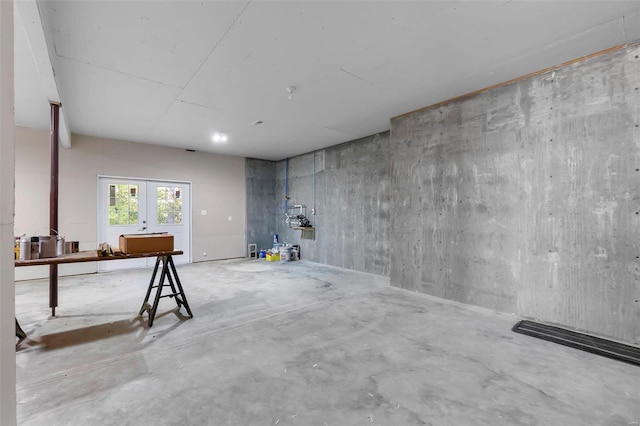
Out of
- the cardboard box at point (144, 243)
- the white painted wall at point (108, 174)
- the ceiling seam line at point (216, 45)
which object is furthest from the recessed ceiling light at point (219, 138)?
the cardboard box at point (144, 243)

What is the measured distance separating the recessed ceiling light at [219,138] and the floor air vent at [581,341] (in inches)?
224

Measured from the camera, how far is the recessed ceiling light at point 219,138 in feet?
18.5

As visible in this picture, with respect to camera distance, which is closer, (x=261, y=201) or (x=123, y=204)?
(x=123, y=204)

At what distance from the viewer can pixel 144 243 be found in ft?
10.6

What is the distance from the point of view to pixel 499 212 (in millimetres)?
3445

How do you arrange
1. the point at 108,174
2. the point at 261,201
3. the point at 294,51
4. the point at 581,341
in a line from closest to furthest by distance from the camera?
1. the point at 581,341
2. the point at 294,51
3. the point at 108,174
4. the point at 261,201

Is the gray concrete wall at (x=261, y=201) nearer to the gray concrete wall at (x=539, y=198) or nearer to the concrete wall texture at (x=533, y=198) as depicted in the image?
the concrete wall texture at (x=533, y=198)

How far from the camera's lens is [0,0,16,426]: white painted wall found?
3.16 feet

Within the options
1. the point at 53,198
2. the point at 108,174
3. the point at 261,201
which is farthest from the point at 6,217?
the point at 261,201

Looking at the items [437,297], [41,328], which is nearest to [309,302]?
[437,297]

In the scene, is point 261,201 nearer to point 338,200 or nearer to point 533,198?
point 338,200

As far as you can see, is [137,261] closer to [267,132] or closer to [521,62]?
[267,132]

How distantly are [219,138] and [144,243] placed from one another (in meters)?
3.35

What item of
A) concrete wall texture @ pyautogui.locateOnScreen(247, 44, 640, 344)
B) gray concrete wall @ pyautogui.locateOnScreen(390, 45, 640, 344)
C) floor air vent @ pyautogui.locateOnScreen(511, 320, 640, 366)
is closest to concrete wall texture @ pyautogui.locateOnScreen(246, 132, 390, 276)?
concrete wall texture @ pyautogui.locateOnScreen(247, 44, 640, 344)
